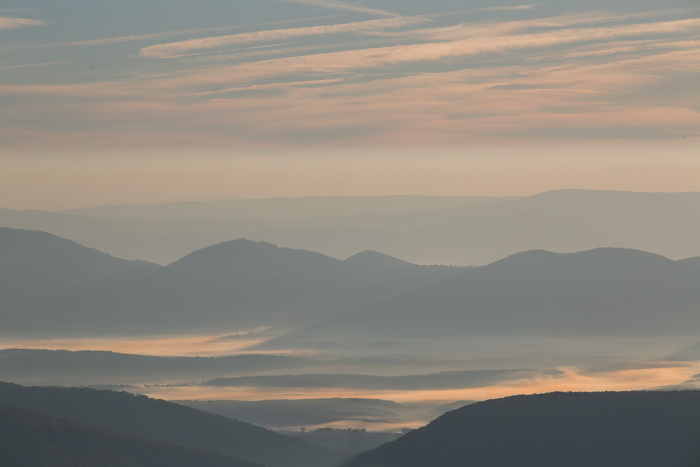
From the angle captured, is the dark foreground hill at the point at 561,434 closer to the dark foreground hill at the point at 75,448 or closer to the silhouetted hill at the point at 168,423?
the silhouetted hill at the point at 168,423

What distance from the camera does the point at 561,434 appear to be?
73.8 m

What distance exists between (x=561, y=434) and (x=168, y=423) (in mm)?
Result: 34744

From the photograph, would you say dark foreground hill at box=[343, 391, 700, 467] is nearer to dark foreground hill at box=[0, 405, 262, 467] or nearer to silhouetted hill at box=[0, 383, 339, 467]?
silhouetted hill at box=[0, 383, 339, 467]

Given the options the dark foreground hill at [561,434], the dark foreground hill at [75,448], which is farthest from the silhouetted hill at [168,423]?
the dark foreground hill at [75,448]

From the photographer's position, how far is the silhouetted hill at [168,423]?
91.1m

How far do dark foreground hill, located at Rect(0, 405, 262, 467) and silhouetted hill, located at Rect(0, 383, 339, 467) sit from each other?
10883 mm

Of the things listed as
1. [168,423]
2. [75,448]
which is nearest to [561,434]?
[75,448]

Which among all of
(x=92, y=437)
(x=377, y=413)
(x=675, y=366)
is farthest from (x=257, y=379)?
(x=92, y=437)

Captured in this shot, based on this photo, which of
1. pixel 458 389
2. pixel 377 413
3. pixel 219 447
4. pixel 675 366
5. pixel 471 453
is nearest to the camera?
pixel 471 453

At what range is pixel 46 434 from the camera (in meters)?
76.9

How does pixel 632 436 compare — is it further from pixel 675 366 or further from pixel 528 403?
pixel 675 366

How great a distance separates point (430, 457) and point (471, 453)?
263 centimetres

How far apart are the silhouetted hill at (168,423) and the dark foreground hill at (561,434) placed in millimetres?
10323

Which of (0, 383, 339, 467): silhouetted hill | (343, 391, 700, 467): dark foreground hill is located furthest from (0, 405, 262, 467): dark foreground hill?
(343, 391, 700, 467): dark foreground hill
